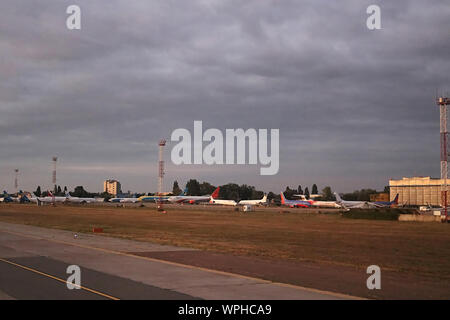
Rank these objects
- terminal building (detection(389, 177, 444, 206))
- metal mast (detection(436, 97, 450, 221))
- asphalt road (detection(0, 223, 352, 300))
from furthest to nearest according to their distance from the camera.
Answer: terminal building (detection(389, 177, 444, 206)) → metal mast (detection(436, 97, 450, 221)) → asphalt road (detection(0, 223, 352, 300))

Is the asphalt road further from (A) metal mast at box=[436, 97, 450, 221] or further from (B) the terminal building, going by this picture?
(B) the terminal building

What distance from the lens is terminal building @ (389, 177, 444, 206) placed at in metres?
183

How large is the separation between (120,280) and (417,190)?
191588 mm

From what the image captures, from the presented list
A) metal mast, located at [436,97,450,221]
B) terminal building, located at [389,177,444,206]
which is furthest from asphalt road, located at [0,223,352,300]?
terminal building, located at [389,177,444,206]

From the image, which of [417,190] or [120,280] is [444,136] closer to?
[120,280]

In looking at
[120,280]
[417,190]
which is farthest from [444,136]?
[417,190]

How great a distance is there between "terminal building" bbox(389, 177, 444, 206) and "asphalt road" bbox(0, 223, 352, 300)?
176606 mm

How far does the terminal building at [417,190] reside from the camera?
18325cm

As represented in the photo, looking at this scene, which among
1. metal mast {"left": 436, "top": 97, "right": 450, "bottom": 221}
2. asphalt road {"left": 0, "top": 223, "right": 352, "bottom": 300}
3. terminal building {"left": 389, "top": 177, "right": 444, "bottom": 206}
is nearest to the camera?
asphalt road {"left": 0, "top": 223, "right": 352, "bottom": 300}
